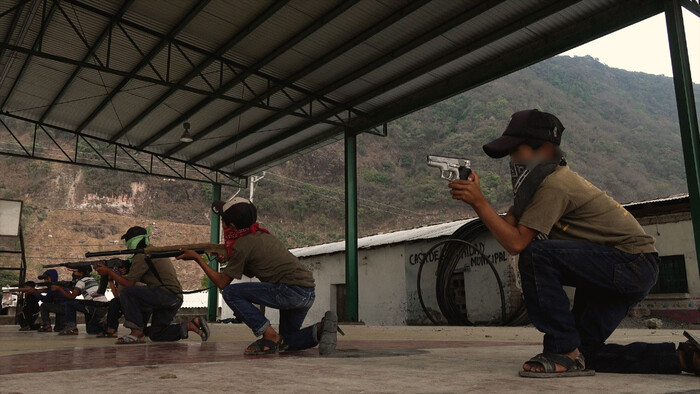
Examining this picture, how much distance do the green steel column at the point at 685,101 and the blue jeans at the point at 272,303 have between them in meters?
5.67

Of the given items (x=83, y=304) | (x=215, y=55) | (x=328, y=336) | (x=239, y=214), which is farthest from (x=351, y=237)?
(x=328, y=336)

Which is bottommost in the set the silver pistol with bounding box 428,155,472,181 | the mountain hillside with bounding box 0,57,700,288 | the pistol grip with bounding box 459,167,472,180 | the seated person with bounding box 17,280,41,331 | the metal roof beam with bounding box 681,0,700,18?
the seated person with bounding box 17,280,41,331

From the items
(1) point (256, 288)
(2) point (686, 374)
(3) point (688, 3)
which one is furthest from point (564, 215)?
(3) point (688, 3)

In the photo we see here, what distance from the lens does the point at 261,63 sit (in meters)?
11.1

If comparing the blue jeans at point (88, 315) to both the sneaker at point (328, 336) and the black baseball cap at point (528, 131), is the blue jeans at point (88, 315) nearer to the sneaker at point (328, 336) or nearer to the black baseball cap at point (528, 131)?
the sneaker at point (328, 336)

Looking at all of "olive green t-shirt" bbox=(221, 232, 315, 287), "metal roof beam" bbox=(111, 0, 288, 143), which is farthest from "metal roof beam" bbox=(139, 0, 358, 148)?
"olive green t-shirt" bbox=(221, 232, 315, 287)

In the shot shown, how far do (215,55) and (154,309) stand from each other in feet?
21.2

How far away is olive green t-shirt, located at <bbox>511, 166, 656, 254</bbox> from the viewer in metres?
2.30

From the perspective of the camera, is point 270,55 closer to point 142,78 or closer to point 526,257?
point 142,78

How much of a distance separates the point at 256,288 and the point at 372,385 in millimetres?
2086

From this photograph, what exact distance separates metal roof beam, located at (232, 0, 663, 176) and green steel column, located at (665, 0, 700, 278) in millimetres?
335

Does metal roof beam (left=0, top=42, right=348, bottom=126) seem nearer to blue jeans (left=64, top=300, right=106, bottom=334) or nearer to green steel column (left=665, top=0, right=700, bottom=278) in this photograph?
blue jeans (left=64, top=300, right=106, bottom=334)

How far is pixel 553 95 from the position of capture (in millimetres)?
63719

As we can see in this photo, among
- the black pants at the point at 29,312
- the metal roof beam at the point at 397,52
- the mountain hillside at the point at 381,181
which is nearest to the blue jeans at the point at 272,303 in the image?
the metal roof beam at the point at 397,52
